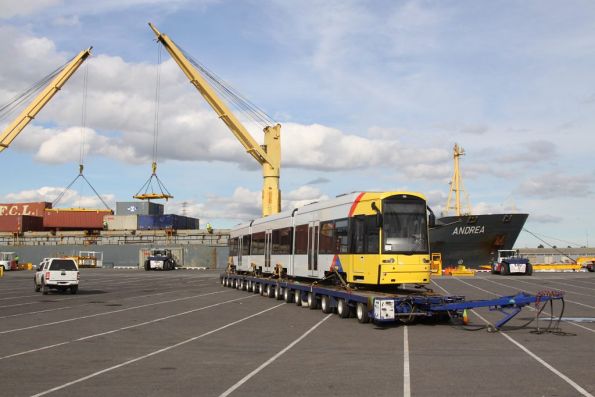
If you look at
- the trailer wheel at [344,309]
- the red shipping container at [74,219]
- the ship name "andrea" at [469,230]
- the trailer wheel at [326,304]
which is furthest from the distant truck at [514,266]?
the red shipping container at [74,219]

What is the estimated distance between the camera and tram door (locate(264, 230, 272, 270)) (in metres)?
31.5

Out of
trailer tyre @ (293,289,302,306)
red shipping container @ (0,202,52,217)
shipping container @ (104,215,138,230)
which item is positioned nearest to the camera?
trailer tyre @ (293,289,302,306)

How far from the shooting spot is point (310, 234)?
2506cm

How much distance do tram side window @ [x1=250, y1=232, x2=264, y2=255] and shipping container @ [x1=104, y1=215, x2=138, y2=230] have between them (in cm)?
7723

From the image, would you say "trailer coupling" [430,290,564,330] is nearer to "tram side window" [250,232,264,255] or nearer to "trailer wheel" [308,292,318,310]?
"trailer wheel" [308,292,318,310]

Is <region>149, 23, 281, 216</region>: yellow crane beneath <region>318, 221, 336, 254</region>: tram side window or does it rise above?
above

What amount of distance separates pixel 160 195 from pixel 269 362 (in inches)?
2478

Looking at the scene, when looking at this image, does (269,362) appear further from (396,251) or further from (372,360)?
(396,251)

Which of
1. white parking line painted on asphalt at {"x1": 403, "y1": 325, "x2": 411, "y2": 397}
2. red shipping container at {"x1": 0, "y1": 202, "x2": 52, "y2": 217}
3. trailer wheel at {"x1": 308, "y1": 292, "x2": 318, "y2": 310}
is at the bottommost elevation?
white parking line painted on asphalt at {"x1": 403, "y1": 325, "x2": 411, "y2": 397}

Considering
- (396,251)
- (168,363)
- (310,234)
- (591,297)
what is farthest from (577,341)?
(591,297)

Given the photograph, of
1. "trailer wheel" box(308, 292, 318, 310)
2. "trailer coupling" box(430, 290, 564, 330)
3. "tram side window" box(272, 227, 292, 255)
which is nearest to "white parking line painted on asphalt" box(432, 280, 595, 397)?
"trailer coupling" box(430, 290, 564, 330)

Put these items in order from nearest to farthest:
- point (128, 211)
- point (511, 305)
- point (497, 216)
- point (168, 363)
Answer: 1. point (168, 363)
2. point (511, 305)
3. point (497, 216)
4. point (128, 211)

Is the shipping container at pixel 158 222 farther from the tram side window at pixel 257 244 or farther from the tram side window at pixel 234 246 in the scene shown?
the tram side window at pixel 257 244

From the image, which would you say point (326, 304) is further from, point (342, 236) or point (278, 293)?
point (278, 293)
